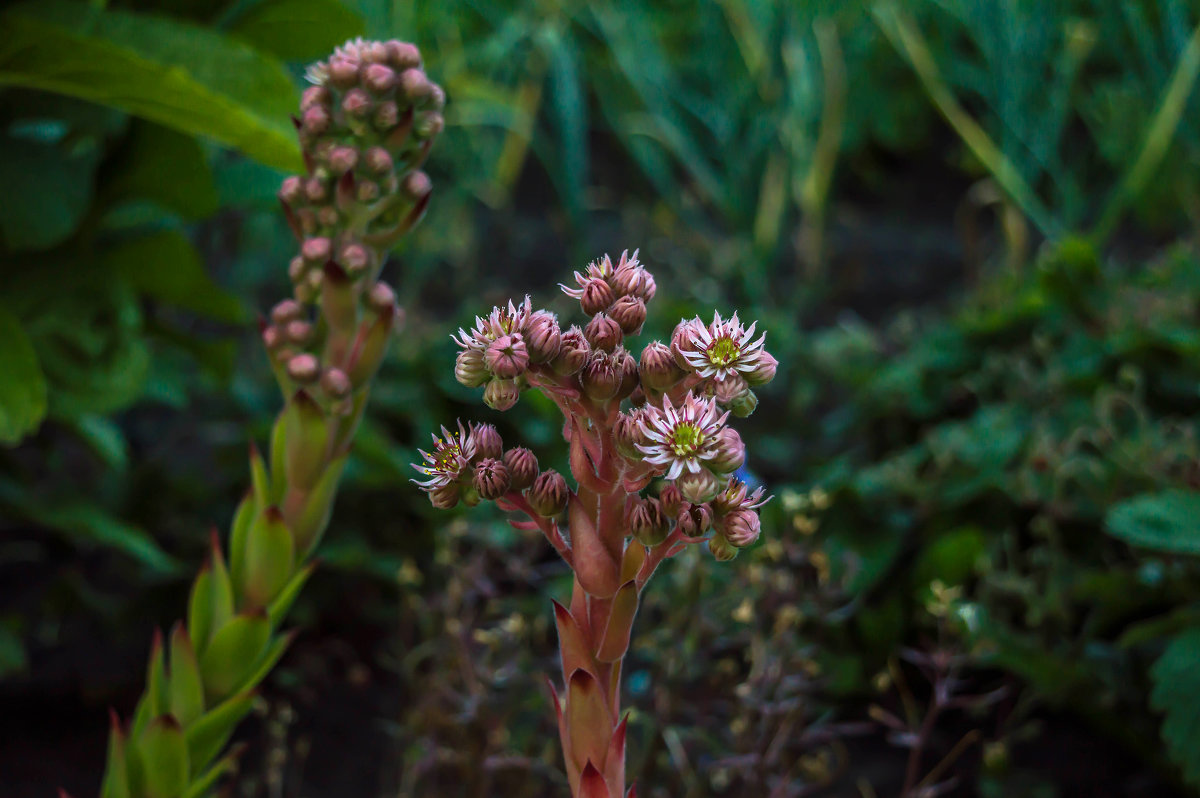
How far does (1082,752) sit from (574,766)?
46.0 inches

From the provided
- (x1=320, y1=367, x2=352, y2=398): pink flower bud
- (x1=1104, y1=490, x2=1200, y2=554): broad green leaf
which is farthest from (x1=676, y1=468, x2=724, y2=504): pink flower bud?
(x1=1104, y1=490, x2=1200, y2=554): broad green leaf

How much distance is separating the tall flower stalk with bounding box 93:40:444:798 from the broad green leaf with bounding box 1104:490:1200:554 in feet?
2.98

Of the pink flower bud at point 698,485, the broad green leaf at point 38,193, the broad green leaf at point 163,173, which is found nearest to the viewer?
the pink flower bud at point 698,485

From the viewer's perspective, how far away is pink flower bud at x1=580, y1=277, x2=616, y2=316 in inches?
25.1

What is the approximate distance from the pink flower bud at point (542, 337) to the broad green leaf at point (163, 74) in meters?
0.59

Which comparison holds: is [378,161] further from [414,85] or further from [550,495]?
[550,495]

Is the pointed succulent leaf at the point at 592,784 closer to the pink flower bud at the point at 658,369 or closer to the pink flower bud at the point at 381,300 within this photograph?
the pink flower bud at the point at 658,369

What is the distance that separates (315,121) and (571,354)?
36 cm

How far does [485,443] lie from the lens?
62cm

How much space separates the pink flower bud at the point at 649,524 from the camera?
0.58 meters

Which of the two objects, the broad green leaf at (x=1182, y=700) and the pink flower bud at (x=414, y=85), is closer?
the pink flower bud at (x=414, y=85)

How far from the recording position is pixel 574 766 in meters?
0.62

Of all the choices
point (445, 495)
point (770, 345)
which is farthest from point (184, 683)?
point (770, 345)

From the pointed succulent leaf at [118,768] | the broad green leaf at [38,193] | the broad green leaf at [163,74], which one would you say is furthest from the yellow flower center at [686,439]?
the broad green leaf at [38,193]
